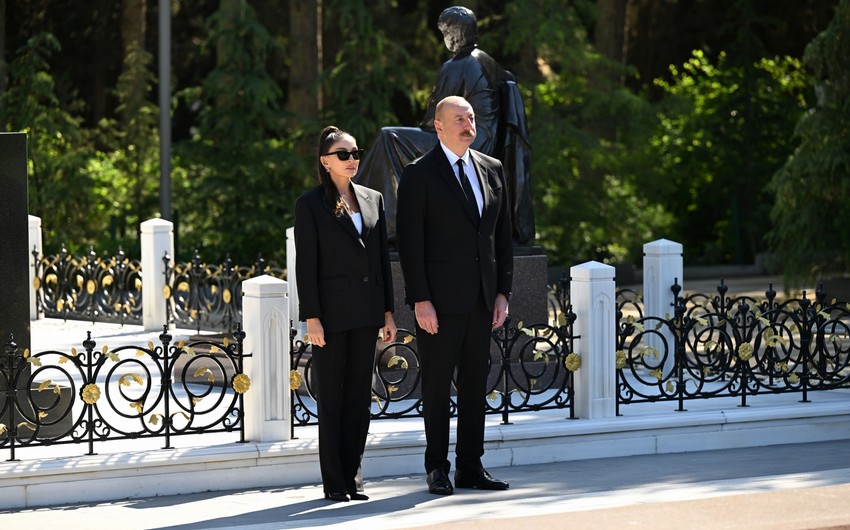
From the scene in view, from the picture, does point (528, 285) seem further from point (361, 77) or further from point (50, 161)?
point (50, 161)

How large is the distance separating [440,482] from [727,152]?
2465 cm

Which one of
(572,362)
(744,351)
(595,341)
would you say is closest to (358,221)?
(572,362)

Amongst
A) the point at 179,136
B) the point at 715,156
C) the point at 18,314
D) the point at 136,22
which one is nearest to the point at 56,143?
the point at 136,22

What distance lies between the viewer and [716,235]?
32.8 m

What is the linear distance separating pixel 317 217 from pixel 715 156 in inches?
976

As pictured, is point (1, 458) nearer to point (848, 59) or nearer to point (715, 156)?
point (848, 59)

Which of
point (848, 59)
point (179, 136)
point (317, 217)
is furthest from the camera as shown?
point (179, 136)

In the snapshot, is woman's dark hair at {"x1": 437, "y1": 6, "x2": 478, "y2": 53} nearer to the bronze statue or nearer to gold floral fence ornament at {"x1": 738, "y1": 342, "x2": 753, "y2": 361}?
the bronze statue

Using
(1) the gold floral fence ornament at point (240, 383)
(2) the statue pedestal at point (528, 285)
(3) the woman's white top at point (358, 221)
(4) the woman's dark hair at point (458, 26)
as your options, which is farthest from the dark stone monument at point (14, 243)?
(4) the woman's dark hair at point (458, 26)

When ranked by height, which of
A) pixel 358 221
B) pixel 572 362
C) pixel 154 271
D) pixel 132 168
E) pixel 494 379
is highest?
pixel 132 168

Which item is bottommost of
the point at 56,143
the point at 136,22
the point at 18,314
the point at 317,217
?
the point at 18,314

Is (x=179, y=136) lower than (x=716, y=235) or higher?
higher

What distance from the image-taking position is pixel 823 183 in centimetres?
2234

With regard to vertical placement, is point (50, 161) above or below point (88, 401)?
above
